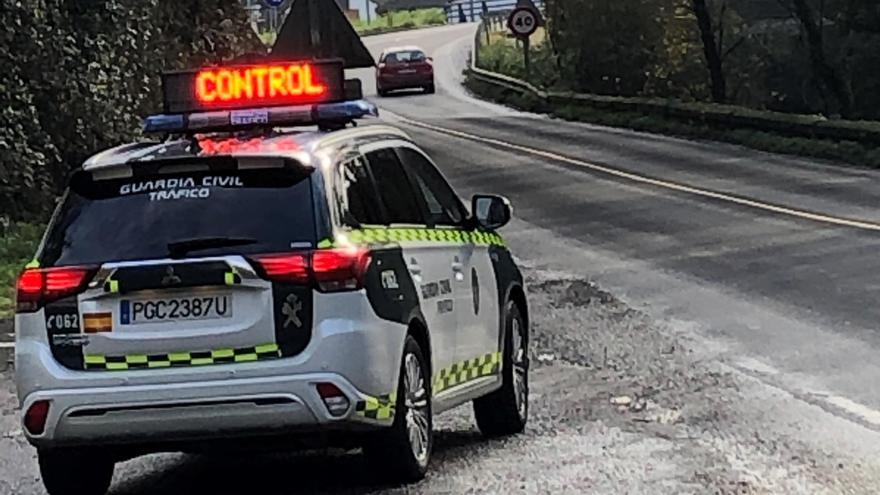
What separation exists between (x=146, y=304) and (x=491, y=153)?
25417 mm

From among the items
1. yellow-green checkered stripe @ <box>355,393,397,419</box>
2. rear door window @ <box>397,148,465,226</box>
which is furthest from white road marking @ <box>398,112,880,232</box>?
yellow-green checkered stripe @ <box>355,393,397,419</box>

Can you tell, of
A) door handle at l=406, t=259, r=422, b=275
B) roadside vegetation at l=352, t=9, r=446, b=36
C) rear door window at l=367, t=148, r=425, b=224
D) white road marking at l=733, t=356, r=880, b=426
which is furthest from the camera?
roadside vegetation at l=352, t=9, r=446, b=36

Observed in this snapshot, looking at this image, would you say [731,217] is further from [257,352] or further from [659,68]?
[659,68]

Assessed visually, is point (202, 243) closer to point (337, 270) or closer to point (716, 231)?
point (337, 270)

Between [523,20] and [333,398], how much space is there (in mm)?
40094

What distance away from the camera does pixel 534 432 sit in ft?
33.0

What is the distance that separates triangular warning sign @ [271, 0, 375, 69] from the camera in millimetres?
16406

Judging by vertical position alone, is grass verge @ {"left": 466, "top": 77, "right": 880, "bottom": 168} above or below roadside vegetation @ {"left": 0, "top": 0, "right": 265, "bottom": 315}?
below

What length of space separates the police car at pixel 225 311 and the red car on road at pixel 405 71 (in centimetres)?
4667

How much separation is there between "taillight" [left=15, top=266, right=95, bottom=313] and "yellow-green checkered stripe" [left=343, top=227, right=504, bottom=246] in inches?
45.0

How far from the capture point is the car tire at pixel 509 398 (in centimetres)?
991

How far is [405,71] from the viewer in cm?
5525

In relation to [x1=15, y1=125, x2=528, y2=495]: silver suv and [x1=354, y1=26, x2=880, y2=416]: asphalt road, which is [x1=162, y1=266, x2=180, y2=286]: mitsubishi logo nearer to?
[x1=15, y1=125, x2=528, y2=495]: silver suv

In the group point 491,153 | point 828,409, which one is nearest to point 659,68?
point 491,153
